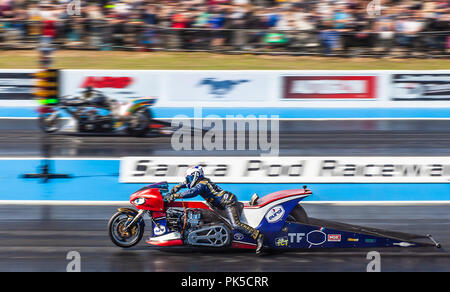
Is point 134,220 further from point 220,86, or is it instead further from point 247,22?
point 247,22

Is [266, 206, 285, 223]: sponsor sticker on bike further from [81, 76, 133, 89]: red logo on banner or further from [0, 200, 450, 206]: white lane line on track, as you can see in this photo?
[81, 76, 133, 89]: red logo on banner

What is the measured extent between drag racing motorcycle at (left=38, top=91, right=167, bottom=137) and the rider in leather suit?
8363 mm

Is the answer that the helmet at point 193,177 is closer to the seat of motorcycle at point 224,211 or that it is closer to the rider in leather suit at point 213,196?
the rider in leather suit at point 213,196

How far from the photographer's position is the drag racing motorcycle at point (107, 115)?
1666 cm

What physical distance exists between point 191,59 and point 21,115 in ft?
23.0

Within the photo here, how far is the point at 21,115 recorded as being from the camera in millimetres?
18984

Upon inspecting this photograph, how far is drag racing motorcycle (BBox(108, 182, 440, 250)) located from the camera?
863 cm

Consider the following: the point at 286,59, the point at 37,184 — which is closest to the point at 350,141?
the point at 286,59

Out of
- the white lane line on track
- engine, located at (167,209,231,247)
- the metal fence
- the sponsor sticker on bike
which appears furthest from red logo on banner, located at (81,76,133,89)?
the sponsor sticker on bike

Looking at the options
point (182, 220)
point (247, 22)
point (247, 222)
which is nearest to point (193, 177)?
point (182, 220)

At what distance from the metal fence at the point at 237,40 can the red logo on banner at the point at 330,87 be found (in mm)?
2975

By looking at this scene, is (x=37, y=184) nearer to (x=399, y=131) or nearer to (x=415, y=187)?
(x=415, y=187)

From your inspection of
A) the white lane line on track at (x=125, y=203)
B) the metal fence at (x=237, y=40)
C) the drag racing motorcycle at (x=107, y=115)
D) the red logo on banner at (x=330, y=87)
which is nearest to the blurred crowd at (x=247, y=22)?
the metal fence at (x=237, y=40)

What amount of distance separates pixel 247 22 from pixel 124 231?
1516 cm
